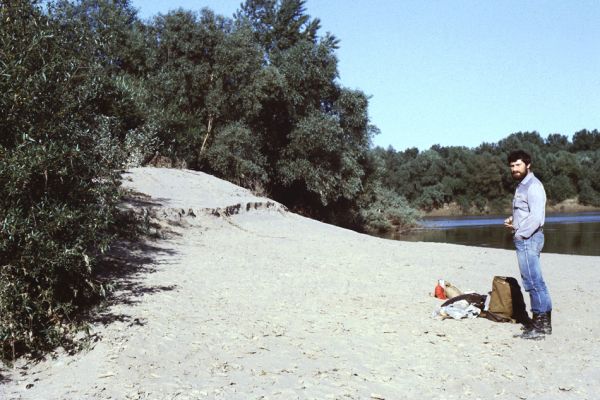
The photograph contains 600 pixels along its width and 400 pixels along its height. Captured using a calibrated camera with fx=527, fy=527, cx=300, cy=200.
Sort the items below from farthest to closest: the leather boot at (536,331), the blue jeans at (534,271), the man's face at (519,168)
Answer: the man's face at (519,168)
the leather boot at (536,331)
the blue jeans at (534,271)

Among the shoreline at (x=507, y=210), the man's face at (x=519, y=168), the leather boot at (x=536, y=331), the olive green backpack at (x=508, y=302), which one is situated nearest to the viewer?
the leather boot at (x=536, y=331)

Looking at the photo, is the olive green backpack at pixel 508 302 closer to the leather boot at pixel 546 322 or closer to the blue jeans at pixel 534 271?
the leather boot at pixel 546 322

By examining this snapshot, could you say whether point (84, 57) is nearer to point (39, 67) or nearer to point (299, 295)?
point (39, 67)

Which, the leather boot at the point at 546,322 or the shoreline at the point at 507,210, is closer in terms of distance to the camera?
the leather boot at the point at 546,322

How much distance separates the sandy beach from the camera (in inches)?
208

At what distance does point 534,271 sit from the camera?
655cm

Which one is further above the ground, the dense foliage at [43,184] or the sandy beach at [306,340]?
the dense foliage at [43,184]

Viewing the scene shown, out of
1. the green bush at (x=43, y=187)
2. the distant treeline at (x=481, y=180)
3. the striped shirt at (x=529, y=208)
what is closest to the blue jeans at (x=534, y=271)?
the striped shirt at (x=529, y=208)

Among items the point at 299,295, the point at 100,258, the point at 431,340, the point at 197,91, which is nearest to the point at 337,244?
the point at 299,295

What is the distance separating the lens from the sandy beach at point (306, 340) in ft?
17.3

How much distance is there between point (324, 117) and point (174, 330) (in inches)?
985

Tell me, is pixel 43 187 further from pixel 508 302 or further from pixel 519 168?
pixel 508 302

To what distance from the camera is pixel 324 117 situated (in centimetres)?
3067

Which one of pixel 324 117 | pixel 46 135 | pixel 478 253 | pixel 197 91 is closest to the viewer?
pixel 46 135
